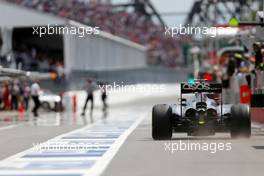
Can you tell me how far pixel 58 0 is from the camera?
72750 mm

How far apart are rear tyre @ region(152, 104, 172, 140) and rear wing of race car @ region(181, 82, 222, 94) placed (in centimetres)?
56

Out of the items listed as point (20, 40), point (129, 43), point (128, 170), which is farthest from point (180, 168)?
point (129, 43)

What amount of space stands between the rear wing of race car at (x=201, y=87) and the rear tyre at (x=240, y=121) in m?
0.53

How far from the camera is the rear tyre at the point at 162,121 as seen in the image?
18.0 metres

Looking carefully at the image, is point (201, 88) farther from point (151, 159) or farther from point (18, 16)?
point (18, 16)

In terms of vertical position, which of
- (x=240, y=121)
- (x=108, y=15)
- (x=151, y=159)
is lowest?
(x=151, y=159)
